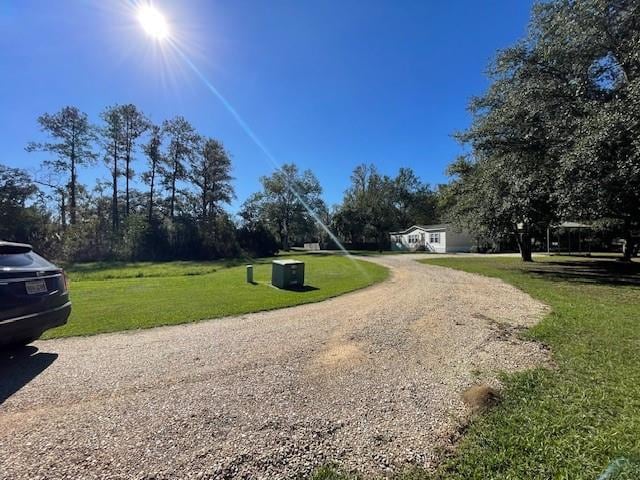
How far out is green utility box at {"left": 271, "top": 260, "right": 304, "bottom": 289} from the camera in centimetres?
1037

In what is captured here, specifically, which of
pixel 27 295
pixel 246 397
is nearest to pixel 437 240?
pixel 246 397

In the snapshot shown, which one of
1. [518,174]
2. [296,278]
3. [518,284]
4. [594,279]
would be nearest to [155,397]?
[296,278]

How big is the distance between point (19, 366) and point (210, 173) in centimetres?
3647

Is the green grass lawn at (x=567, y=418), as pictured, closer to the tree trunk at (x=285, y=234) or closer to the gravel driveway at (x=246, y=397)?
the gravel driveway at (x=246, y=397)

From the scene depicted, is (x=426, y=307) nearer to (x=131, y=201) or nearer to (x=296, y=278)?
(x=296, y=278)

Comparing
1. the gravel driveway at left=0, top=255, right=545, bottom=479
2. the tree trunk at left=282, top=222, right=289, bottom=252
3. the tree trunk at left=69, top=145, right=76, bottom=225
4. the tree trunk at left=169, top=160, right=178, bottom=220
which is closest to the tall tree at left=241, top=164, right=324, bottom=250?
the tree trunk at left=282, top=222, right=289, bottom=252

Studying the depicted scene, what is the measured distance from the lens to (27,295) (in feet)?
12.6

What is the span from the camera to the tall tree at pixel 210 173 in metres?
37.8

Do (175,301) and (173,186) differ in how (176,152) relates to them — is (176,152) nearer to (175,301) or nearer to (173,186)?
(173,186)

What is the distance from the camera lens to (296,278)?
10.6m

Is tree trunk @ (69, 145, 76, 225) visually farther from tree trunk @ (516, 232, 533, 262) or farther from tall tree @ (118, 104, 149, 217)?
tree trunk @ (516, 232, 533, 262)

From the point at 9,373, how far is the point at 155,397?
6.75 feet

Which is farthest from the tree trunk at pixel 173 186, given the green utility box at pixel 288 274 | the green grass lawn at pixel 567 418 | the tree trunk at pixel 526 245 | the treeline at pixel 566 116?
the green grass lawn at pixel 567 418

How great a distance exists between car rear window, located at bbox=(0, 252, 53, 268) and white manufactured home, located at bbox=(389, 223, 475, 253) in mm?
32586
